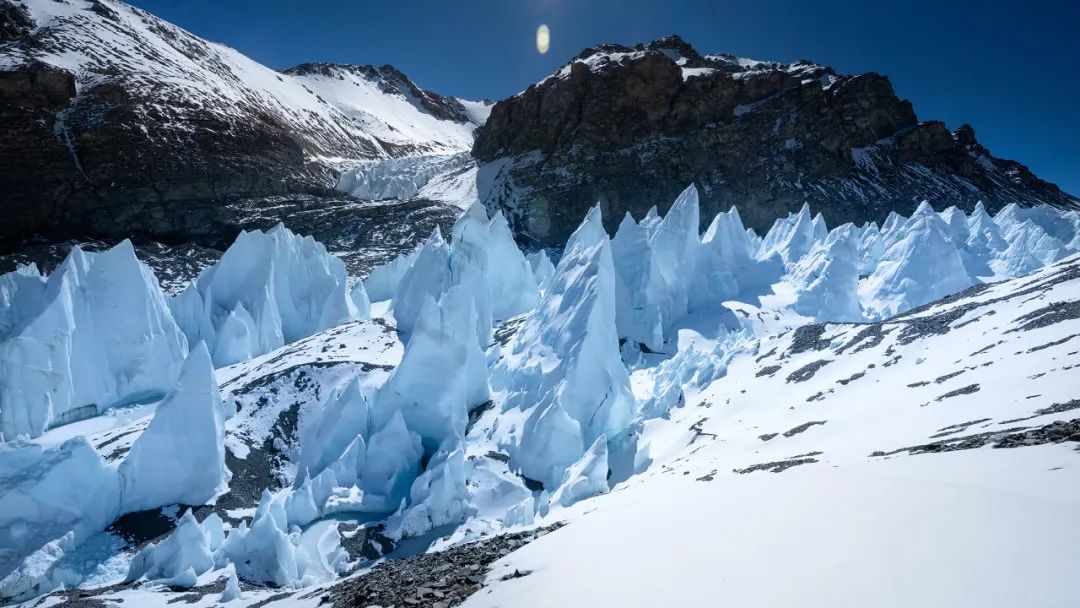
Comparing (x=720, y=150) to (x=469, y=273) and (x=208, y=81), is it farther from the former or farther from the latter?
(x=208, y=81)

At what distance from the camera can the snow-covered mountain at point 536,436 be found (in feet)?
20.6

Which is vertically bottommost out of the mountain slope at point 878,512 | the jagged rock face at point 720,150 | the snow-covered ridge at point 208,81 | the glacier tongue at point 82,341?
the mountain slope at point 878,512

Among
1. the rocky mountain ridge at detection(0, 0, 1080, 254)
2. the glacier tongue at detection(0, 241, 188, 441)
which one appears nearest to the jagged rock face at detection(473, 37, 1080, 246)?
the rocky mountain ridge at detection(0, 0, 1080, 254)

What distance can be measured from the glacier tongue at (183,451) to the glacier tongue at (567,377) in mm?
10830

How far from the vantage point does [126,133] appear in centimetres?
8144

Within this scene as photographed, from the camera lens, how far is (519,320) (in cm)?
3534

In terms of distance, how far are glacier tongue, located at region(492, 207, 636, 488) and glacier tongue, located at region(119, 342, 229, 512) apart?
426 inches

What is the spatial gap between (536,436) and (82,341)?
23.3 m

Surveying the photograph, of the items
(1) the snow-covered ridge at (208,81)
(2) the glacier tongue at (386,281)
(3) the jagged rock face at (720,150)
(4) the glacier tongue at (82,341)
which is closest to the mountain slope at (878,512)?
(4) the glacier tongue at (82,341)

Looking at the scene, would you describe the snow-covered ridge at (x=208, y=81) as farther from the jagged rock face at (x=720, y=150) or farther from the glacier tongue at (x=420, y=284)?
the glacier tongue at (x=420, y=284)

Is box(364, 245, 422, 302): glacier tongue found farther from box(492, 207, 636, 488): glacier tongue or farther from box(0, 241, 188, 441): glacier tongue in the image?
box(492, 207, 636, 488): glacier tongue

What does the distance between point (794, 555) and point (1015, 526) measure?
1.88 metres

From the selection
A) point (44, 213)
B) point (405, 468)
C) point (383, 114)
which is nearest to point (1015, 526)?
point (405, 468)

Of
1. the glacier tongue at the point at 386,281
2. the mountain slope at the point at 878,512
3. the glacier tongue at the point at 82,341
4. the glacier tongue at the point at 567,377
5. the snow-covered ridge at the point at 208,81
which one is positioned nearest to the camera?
the mountain slope at the point at 878,512
